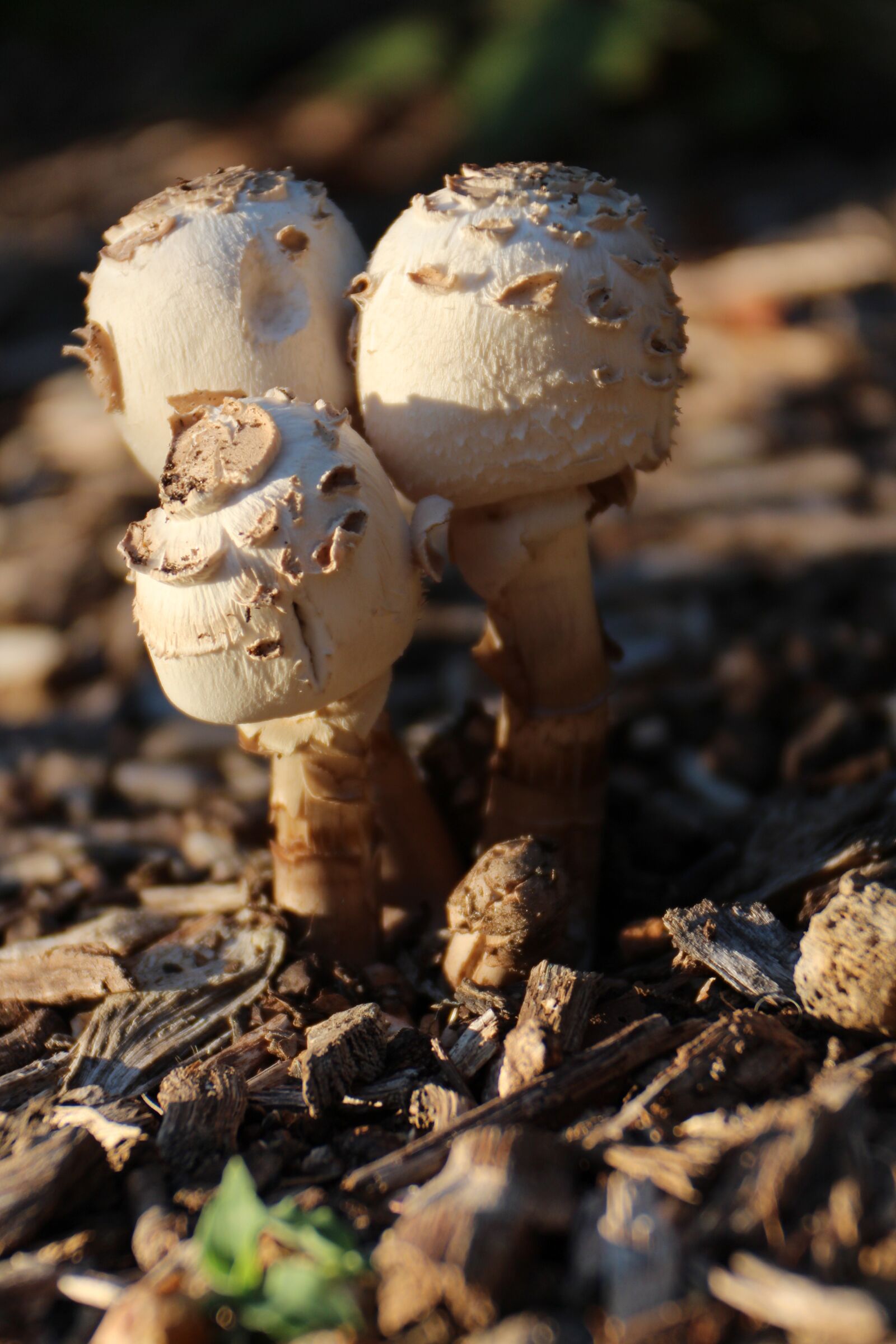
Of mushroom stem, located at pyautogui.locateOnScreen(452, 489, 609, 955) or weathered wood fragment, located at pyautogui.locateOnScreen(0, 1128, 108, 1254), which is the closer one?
weathered wood fragment, located at pyautogui.locateOnScreen(0, 1128, 108, 1254)

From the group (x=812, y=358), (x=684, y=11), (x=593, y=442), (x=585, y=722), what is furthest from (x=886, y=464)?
(x=684, y=11)

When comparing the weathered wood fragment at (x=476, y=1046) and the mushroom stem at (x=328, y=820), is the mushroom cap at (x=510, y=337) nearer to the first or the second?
the mushroom stem at (x=328, y=820)

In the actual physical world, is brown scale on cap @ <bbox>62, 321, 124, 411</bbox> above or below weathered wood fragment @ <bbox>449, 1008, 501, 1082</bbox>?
above

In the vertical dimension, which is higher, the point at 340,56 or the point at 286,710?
the point at 340,56

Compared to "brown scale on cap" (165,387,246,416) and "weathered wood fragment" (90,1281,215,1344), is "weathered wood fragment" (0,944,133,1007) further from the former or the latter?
"brown scale on cap" (165,387,246,416)

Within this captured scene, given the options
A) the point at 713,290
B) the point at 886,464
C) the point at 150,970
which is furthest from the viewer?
the point at 713,290

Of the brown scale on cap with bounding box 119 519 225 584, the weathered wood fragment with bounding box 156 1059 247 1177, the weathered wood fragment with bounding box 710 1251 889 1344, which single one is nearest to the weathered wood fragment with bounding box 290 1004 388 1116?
the weathered wood fragment with bounding box 156 1059 247 1177

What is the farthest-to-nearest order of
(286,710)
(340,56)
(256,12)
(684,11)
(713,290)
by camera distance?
(256,12) < (340,56) < (684,11) < (713,290) < (286,710)

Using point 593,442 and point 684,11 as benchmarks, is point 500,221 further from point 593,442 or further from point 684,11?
point 684,11
